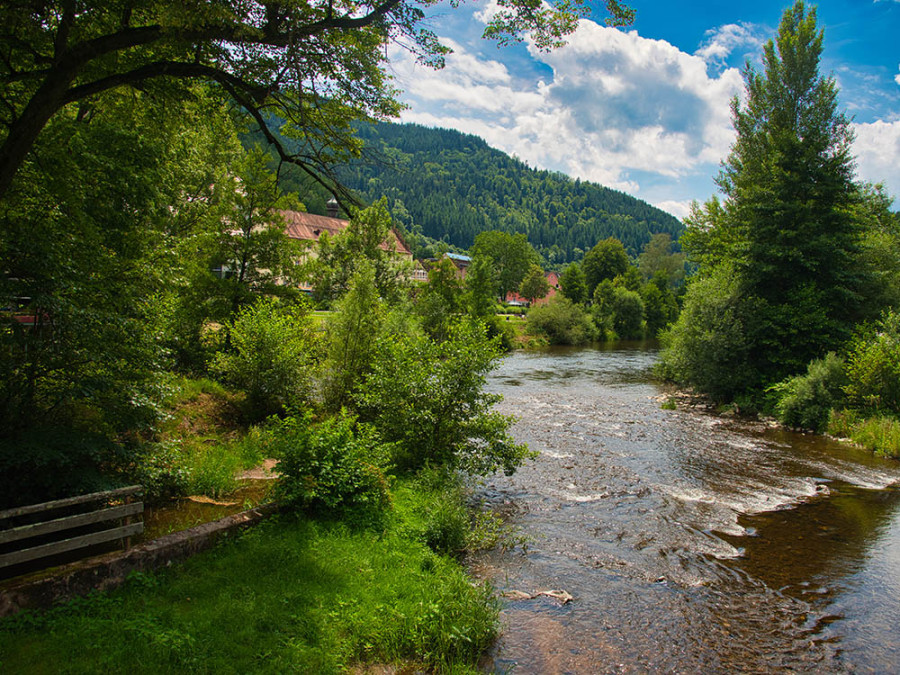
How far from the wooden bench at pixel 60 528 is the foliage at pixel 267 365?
6077mm

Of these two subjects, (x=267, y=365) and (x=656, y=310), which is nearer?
(x=267, y=365)

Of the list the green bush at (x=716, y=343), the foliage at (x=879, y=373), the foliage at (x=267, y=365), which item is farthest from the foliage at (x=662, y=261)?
the foliage at (x=267, y=365)

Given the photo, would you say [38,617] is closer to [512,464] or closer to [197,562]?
[197,562]

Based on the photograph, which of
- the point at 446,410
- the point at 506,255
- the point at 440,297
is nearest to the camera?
the point at 446,410

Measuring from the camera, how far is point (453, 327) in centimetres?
1201

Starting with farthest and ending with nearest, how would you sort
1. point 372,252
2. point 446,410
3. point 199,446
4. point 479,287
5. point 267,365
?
1. point 479,287
2. point 372,252
3. point 267,365
4. point 446,410
5. point 199,446

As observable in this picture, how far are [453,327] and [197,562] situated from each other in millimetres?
7509

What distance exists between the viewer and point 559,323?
182 feet

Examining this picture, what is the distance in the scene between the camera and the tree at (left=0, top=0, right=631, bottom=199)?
18.4 feet

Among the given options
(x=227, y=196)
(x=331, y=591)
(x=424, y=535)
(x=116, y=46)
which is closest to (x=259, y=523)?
(x=331, y=591)

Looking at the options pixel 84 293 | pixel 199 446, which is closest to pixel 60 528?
pixel 84 293

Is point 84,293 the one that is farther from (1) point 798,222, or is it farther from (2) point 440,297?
(2) point 440,297

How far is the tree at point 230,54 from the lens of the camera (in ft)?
18.4

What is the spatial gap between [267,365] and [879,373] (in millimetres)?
20813
